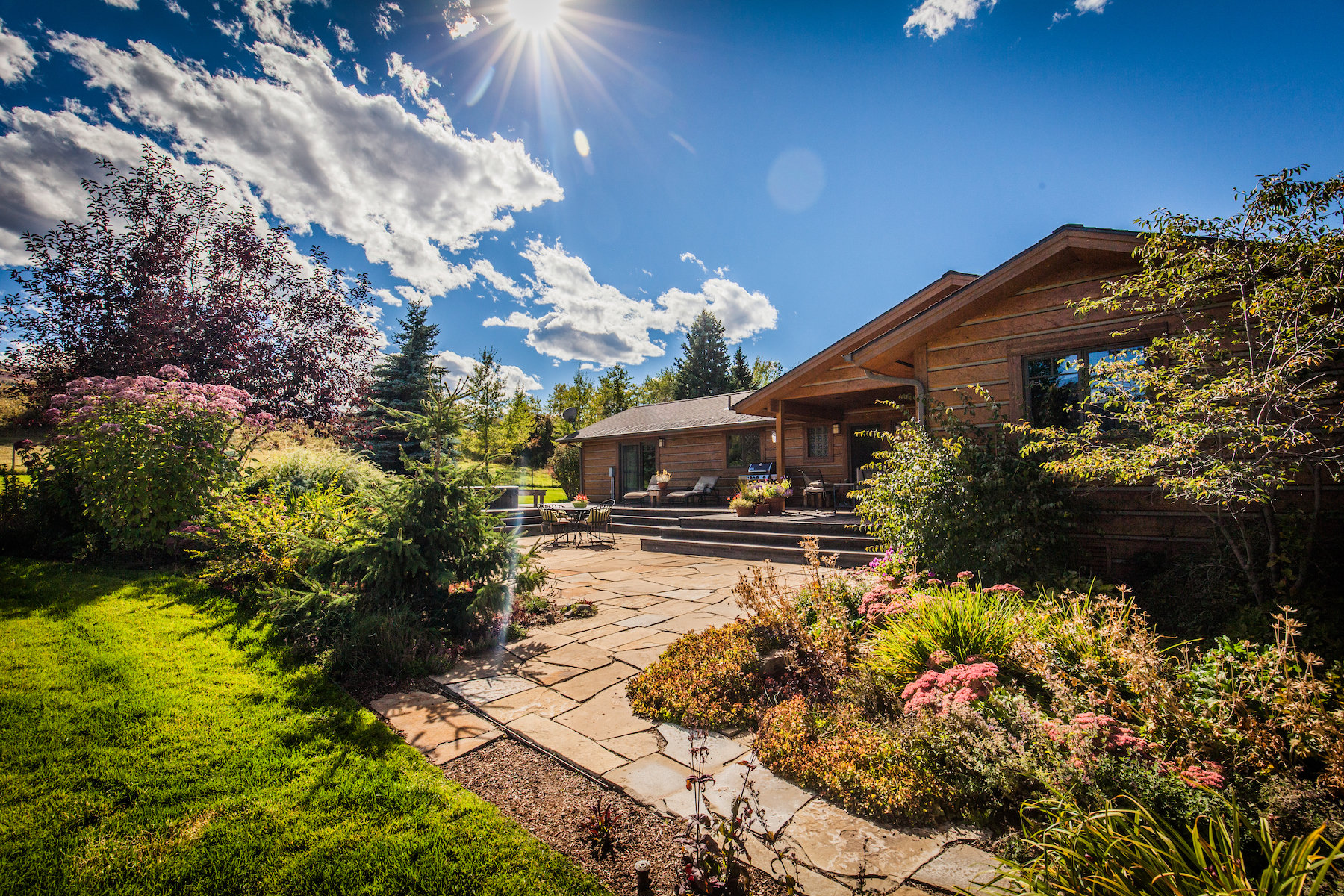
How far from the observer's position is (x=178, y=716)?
3.28 metres

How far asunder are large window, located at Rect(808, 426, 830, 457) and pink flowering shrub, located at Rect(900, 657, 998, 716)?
12.5 metres

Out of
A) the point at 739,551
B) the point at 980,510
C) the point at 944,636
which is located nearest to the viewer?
the point at 944,636

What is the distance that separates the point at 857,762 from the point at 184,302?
16.1 m

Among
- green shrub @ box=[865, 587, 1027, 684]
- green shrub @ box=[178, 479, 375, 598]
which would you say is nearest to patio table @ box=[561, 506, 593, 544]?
green shrub @ box=[178, 479, 375, 598]

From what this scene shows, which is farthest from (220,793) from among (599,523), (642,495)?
(642,495)

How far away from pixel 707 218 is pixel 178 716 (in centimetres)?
1229

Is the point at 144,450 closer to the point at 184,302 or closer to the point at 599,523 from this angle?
the point at 184,302

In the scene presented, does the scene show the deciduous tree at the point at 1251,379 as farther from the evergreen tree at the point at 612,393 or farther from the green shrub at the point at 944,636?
the evergreen tree at the point at 612,393

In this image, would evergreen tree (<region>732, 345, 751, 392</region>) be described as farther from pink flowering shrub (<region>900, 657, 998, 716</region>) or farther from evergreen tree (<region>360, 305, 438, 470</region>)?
pink flowering shrub (<region>900, 657, 998, 716</region>)

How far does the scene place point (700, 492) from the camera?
1638cm

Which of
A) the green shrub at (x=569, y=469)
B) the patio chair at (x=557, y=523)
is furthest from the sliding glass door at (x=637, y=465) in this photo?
the patio chair at (x=557, y=523)

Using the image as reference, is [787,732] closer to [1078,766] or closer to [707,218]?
[1078,766]

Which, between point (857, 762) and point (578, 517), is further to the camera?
point (578, 517)

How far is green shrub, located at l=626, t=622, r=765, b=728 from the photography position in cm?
335
